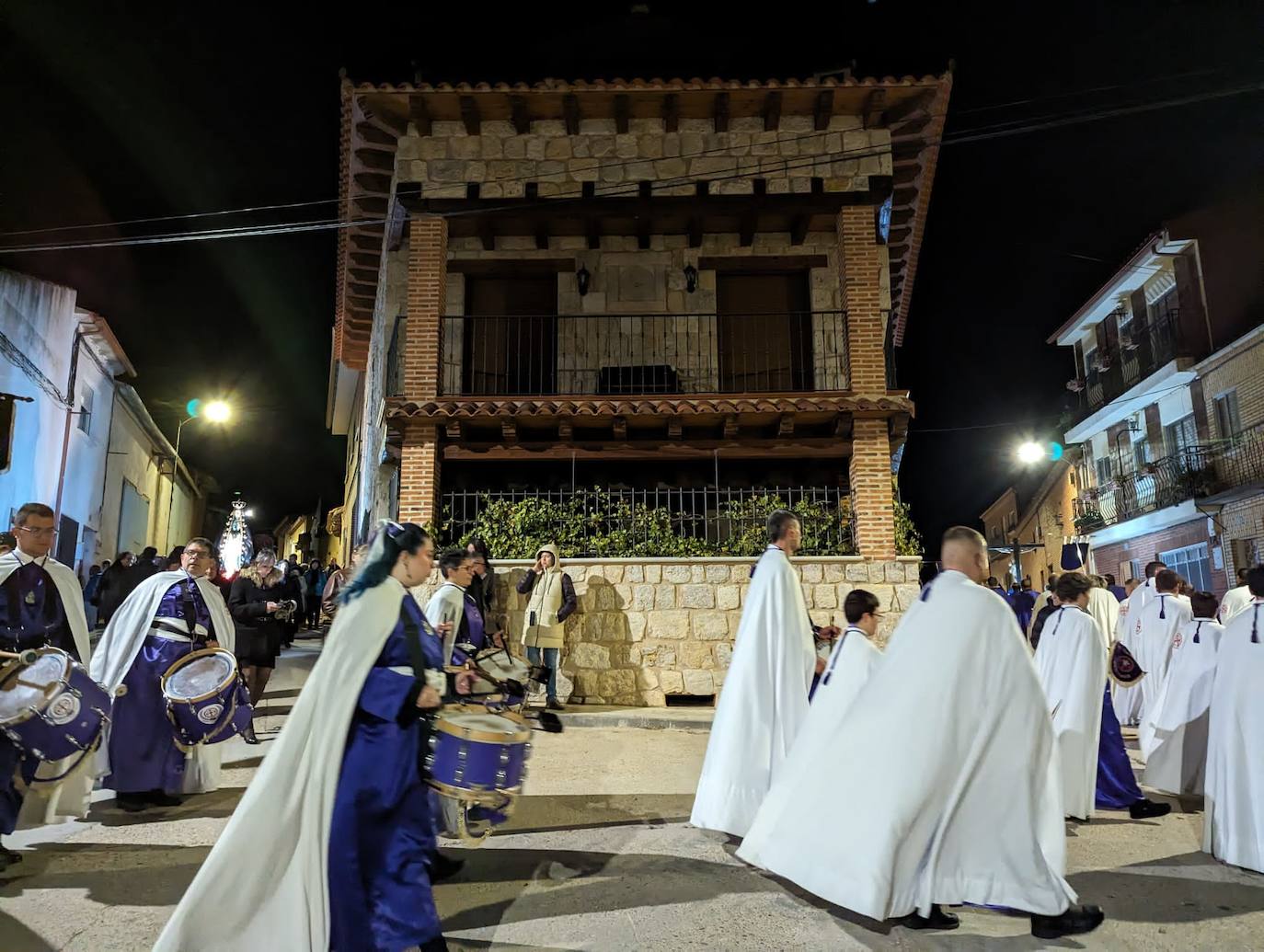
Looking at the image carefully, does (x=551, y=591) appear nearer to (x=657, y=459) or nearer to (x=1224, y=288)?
(x=657, y=459)

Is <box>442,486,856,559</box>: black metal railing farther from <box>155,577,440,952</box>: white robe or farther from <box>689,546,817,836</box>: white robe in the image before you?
<box>155,577,440,952</box>: white robe

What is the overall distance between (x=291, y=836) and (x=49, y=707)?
2.27 m

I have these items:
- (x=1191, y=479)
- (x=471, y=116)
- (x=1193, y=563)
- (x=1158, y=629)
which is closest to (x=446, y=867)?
(x=1158, y=629)

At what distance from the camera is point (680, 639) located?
38.3 ft

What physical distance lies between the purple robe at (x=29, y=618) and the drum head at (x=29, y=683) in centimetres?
39

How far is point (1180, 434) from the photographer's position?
1011 inches

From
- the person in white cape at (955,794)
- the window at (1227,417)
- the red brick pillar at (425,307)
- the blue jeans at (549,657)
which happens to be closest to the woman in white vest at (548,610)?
the blue jeans at (549,657)

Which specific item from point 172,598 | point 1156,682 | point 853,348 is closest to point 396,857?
point 172,598

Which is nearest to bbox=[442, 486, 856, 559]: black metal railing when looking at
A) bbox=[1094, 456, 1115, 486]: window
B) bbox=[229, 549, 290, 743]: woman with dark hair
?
bbox=[229, 549, 290, 743]: woman with dark hair

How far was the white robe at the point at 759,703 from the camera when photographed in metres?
5.23

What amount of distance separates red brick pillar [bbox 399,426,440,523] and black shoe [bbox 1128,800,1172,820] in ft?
31.5

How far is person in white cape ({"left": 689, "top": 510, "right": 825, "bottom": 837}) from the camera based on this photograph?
523 centimetres

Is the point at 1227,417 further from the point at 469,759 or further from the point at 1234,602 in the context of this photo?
the point at 469,759

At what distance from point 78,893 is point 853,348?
1208cm
